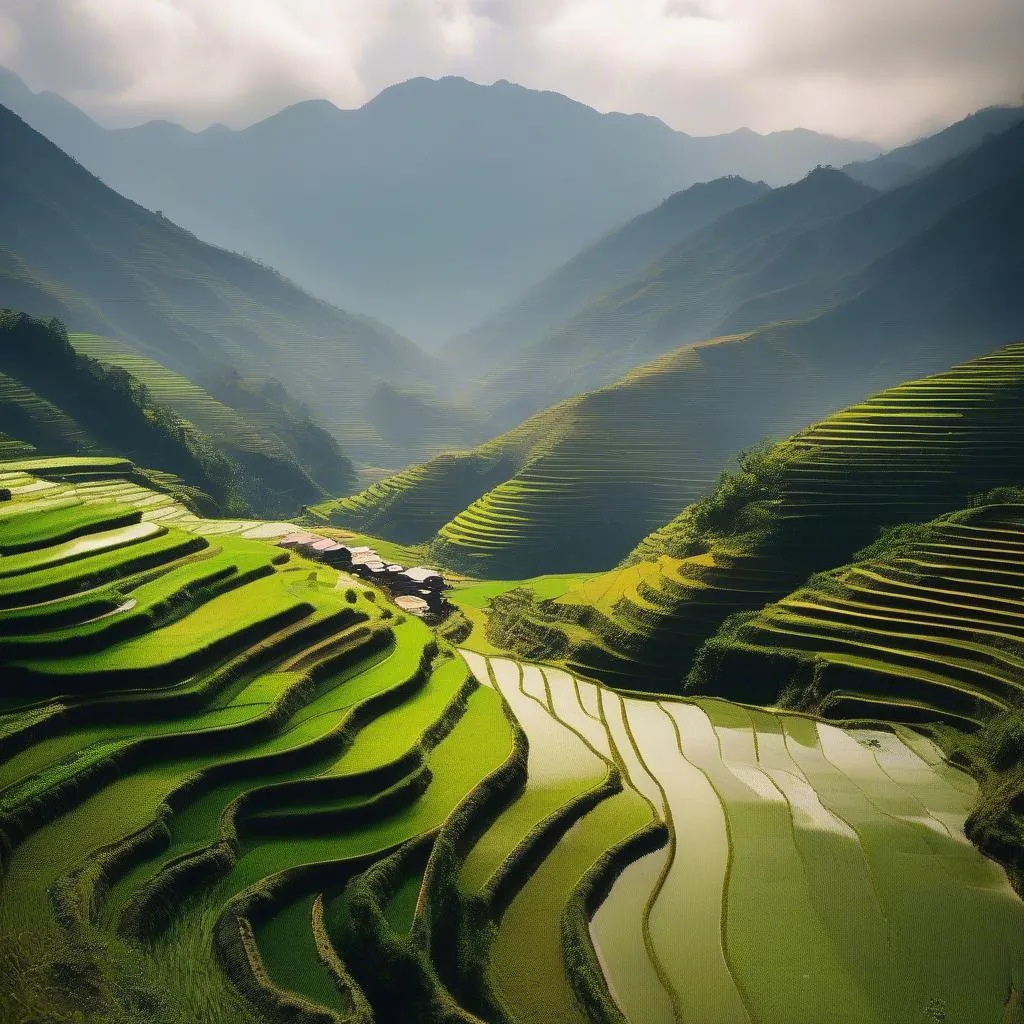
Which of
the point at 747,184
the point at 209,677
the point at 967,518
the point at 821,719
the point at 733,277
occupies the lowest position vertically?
the point at 821,719

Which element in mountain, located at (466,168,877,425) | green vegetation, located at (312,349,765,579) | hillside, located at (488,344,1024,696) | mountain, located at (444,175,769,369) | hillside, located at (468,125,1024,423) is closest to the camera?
hillside, located at (488,344,1024,696)

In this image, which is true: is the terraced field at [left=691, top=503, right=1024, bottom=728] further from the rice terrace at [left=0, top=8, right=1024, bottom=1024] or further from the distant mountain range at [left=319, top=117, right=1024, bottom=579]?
the distant mountain range at [left=319, top=117, right=1024, bottom=579]

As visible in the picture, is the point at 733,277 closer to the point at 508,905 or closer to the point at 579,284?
the point at 579,284

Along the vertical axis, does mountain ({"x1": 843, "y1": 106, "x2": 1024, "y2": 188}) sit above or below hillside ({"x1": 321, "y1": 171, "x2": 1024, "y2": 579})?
above

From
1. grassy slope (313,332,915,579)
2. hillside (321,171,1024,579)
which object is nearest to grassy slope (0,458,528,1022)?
grassy slope (313,332,915,579)

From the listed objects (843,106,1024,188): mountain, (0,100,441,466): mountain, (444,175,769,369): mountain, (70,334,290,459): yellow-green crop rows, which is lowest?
(70,334,290,459): yellow-green crop rows

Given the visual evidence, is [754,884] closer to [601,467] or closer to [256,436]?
[601,467]

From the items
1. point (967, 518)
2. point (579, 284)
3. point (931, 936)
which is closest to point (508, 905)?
point (931, 936)
